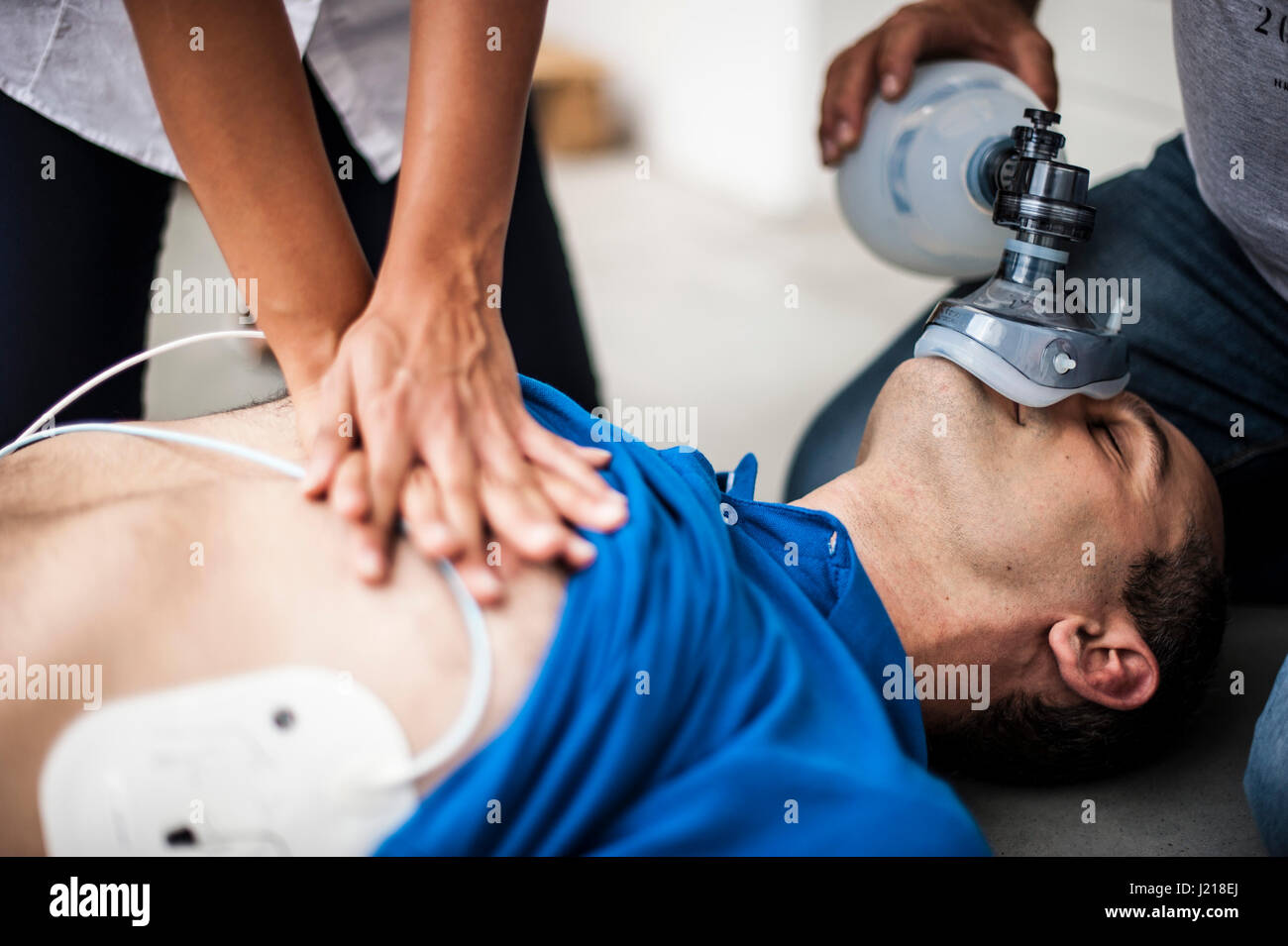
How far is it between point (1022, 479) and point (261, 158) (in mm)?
815

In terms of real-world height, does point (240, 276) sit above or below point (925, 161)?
below

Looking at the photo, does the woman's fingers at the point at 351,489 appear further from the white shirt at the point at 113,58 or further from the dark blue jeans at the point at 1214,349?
the dark blue jeans at the point at 1214,349

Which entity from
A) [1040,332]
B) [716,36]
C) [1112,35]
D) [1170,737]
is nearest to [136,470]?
[1040,332]

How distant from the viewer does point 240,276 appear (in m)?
0.92

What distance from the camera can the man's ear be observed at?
1046 millimetres

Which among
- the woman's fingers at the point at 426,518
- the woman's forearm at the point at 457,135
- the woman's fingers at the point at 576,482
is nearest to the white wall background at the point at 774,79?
the woman's forearm at the point at 457,135

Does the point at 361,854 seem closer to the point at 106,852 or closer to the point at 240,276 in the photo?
the point at 106,852

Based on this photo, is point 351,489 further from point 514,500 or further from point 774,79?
point 774,79

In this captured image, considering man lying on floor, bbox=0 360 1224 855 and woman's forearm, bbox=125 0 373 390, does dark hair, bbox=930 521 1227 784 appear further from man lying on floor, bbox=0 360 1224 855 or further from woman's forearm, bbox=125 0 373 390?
woman's forearm, bbox=125 0 373 390

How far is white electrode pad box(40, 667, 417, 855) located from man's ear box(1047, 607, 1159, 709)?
2.33 ft

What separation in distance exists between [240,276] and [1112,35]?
4.28m

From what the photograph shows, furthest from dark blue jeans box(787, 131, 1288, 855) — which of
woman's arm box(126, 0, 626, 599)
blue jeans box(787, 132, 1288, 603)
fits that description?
woman's arm box(126, 0, 626, 599)

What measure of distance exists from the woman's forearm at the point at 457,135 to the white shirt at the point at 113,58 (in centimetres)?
30

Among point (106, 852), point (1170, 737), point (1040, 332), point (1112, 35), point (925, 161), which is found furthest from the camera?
point (1112, 35)
